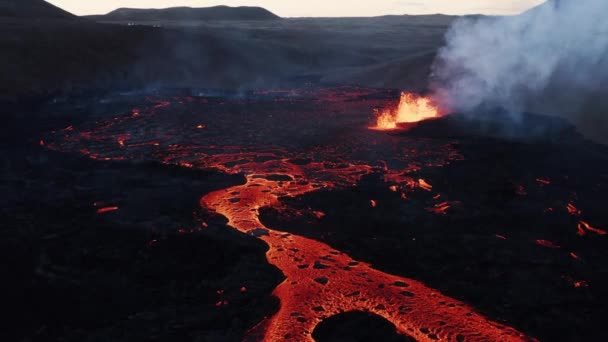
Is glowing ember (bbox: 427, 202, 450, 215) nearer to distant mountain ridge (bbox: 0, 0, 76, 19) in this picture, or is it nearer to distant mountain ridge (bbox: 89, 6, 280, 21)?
distant mountain ridge (bbox: 0, 0, 76, 19)

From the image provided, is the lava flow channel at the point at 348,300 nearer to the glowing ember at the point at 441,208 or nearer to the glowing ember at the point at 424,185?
the glowing ember at the point at 441,208

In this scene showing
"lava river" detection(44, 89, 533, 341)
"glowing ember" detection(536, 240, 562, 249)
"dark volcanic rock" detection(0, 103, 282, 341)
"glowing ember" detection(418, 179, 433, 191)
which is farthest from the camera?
"glowing ember" detection(418, 179, 433, 191)

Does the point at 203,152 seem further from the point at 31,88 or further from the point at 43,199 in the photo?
the point at 31,88

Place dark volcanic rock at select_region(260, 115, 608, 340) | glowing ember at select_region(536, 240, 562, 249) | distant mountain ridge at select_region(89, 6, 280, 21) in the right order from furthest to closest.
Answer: distant mountain ridge at select_region(89, 6, 280, 21) → glowing ember at select_region(536, 240, 562, 249) → dark volcanic rock at select_region(260, 115, 608, 340)

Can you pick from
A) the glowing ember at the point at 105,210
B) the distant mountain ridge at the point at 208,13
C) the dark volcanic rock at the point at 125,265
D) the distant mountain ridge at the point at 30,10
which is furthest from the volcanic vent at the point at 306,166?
the distant mountain ridge at the point at 208,13

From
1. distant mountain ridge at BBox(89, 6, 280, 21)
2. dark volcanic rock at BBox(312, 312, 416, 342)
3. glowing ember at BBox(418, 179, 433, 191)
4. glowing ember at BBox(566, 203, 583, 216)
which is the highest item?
distant mountain ridge at BBox(89, 6, 280, 21)

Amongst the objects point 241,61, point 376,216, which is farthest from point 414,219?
point 241,61

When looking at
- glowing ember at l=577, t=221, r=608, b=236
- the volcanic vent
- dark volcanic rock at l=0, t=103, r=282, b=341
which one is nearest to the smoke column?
the volcanic vent
